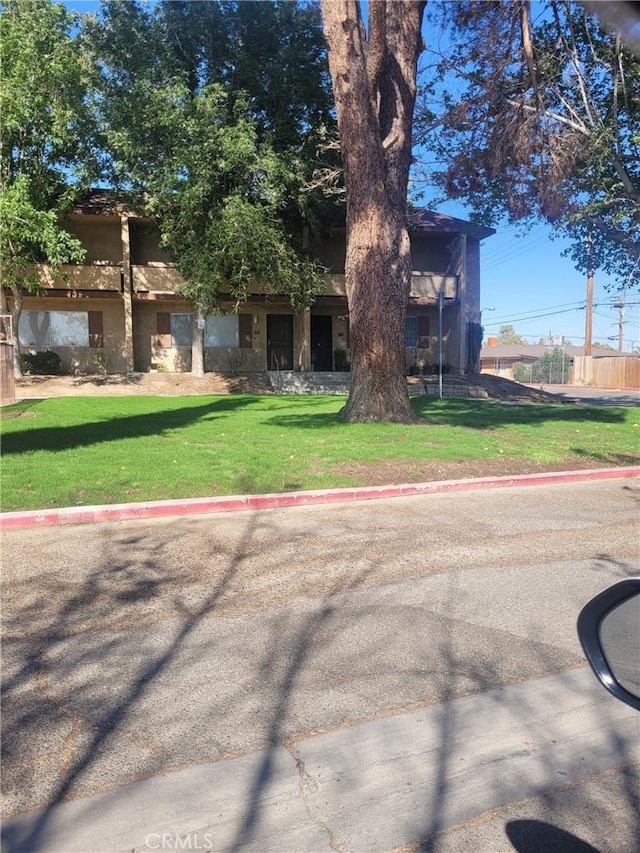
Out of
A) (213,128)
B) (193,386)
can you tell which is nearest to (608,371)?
(193,386)

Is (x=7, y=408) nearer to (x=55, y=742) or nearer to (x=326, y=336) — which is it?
(x=55, y=742)

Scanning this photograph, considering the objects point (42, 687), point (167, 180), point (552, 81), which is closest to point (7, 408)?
point (167, 180)

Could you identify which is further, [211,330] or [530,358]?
[530,358]

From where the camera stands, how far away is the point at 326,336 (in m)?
30.7

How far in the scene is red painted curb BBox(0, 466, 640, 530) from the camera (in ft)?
22.3

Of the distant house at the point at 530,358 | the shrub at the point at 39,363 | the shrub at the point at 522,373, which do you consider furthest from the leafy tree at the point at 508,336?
the shrub at the point at 39,363

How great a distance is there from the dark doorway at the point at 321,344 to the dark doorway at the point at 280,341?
46.7 inches

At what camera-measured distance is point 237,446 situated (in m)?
10.8

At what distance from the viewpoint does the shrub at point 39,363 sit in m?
25.3

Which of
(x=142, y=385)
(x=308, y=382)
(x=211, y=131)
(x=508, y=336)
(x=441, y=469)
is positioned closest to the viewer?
(x=441, y=469)

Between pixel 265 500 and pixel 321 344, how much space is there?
77.3 ft

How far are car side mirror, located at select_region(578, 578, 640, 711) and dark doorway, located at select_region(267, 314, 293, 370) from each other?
91.9ft

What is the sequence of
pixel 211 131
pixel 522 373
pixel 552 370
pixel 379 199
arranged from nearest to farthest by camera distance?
1. pixel 379 199
2. pixel 211 131
3. pixel 552 370
4. pixel 522 373

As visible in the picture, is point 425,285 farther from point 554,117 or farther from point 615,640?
point 615,640
